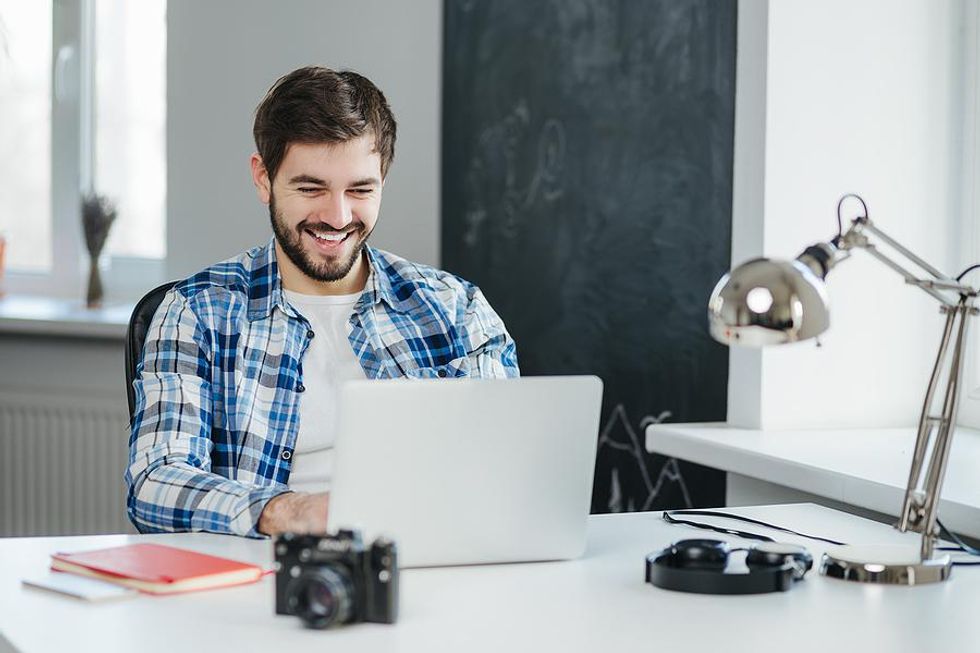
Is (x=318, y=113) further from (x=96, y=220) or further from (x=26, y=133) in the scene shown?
(x=26, y=133)

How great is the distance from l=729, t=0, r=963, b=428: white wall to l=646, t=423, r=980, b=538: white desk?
8cm

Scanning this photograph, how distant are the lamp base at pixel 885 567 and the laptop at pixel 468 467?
11.6 inches

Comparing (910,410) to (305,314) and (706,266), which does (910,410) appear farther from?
(305,314)

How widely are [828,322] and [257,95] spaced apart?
91.7 inches

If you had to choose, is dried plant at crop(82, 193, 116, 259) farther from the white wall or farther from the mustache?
the white wall

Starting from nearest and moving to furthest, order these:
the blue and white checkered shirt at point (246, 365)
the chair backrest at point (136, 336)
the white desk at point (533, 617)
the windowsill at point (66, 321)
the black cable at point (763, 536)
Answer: the white desk at point (533, 617)
the black cable at point (763, 536)
the blue and white checkered shirt at point (246, 365)
the chair backrest at point (136, 336)
the windowsill at point (66, 321)

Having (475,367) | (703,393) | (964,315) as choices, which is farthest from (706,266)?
(964,315)

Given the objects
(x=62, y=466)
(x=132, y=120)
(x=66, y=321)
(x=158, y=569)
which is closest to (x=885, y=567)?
(x=158, y=569)

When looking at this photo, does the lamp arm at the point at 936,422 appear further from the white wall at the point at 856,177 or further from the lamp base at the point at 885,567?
the white wall at the point at 856,177

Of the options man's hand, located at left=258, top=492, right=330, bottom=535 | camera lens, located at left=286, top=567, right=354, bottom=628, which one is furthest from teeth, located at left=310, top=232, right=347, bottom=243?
camera lens, located at left=286, top=567, right=354, bottom=628

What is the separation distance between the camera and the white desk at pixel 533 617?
1336mm

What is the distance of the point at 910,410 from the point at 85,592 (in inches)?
62.9

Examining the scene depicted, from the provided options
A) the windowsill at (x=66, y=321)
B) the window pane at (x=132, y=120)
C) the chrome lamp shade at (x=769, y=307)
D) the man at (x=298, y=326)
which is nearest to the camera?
the chrome lamp shade at (x=769, y=307)

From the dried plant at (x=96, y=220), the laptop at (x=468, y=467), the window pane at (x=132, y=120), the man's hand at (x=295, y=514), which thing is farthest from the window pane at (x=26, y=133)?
the laptop at (x=468, y=467)
